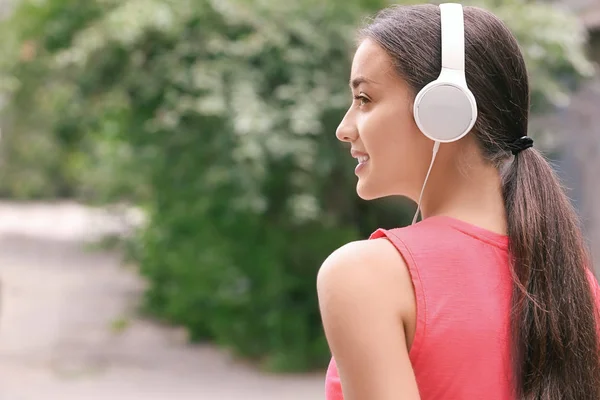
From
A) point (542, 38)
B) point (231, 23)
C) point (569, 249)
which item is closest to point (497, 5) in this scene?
point (542, 38)

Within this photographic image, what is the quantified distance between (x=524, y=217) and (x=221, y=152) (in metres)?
3.76

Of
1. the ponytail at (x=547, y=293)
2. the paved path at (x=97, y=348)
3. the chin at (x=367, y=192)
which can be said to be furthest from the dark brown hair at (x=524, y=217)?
the paved path at (x=97, y=348)

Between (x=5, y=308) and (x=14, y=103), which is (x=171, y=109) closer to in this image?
(x=14, y=103)

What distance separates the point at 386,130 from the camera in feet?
3.32

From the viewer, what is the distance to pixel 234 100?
178 inches

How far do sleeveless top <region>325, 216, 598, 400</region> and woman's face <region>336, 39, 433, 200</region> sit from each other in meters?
0.08

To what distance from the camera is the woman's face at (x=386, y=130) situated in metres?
1.01

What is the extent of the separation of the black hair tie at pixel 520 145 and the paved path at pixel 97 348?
14.0 feet

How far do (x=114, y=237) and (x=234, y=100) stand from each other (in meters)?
3.77

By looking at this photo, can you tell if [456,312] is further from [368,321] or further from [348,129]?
[348,129]

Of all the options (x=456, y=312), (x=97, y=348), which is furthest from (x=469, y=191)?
(x=97, y=348)

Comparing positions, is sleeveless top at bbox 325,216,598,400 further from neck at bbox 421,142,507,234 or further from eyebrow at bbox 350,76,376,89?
eyebrow at bbox 350,76,376,89

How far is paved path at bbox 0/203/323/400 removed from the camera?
541cm

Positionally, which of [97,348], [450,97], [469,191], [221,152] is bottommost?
[97,348]
